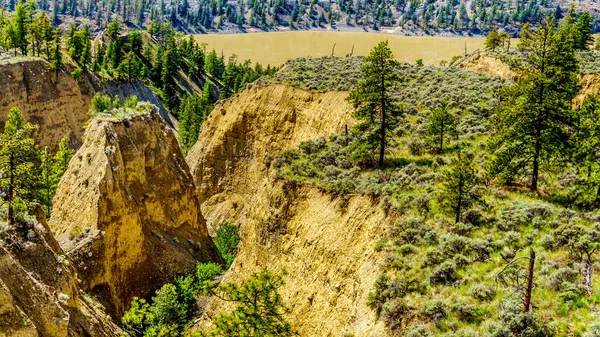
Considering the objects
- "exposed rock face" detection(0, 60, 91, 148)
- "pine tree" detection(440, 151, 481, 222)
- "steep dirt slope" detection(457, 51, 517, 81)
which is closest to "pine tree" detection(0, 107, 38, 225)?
"pine tree" detection(440, 151, 481, 222)

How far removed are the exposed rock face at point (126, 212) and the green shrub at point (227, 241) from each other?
2042 millimetres

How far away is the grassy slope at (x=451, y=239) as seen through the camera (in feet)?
51.4

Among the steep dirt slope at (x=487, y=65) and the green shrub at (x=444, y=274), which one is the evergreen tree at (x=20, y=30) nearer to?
the steep dirt slope at (x=487, y=65)

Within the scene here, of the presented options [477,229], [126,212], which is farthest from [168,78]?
[477,229]

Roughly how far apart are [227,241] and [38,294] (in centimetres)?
2761

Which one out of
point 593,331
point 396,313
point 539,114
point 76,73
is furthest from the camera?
point 76,73

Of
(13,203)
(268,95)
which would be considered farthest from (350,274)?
(268,95)

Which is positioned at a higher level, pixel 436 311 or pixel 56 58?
pixel 56 58

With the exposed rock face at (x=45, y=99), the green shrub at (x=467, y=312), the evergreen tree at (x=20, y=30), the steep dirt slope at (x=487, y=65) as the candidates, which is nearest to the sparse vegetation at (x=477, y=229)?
the green shrub at (x=467, y=312)

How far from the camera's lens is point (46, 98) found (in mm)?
62625

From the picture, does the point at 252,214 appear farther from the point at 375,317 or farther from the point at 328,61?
the point at 328,61

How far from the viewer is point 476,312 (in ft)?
52.3

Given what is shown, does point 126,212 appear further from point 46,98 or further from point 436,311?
point 46,98

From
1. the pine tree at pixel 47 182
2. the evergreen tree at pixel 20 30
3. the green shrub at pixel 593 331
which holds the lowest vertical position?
the pine tree at pixel 47 182
